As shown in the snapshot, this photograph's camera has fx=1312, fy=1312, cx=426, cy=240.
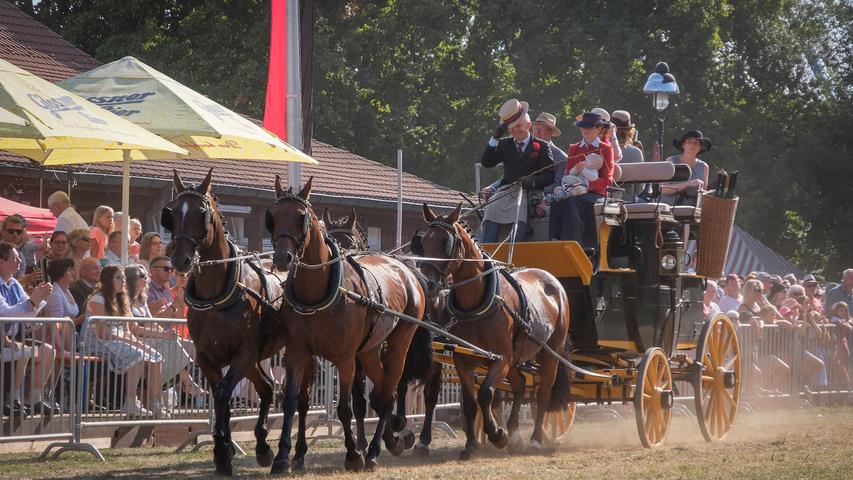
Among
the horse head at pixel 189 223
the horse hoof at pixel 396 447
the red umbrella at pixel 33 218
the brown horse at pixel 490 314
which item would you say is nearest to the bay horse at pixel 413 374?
the horse hoof at pixel 396 447

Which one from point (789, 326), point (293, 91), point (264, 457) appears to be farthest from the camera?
point (789, 326)

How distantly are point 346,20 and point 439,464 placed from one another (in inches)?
1112

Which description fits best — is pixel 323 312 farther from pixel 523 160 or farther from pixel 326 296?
pixel 523 160

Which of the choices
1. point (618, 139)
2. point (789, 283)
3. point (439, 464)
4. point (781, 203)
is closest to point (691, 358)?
point (618, 139)

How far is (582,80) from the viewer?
39438 millimetres

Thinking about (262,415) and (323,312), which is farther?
(262,415)

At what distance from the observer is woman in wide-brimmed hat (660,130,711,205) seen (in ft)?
43.6

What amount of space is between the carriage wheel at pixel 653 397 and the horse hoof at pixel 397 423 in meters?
2.06

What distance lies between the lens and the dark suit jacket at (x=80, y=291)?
11.9m

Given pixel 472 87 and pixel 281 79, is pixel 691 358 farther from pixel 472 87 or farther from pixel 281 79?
pixel 472 87

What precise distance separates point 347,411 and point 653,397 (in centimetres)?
338

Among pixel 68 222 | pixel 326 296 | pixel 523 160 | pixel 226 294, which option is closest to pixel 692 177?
pixel 523 160

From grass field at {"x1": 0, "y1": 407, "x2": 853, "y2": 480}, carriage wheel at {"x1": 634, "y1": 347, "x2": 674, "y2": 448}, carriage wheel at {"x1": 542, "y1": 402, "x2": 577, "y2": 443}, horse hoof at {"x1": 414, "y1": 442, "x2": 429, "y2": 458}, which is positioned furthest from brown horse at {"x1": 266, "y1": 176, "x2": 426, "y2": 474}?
carriage wheel at {"x1": 542, "y1": 402, "x2": 577, "y2": 443}

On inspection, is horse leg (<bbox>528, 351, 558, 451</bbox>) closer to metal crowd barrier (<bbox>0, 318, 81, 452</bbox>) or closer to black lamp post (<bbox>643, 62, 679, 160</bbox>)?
metal crowd barrier (<bbox>0, 318, 81, 452</bbox>)
